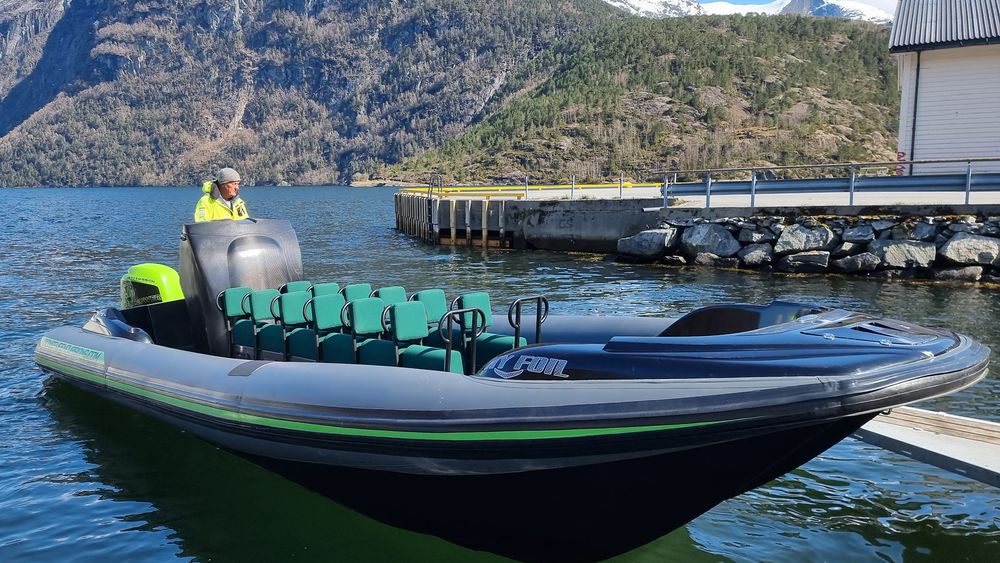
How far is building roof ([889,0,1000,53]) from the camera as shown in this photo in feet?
72.3

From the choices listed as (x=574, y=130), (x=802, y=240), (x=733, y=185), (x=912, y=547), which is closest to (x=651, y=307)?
(x=802, y=240)

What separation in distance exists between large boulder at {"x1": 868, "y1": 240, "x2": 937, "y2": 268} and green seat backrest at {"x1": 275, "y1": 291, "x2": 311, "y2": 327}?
14.7 meters

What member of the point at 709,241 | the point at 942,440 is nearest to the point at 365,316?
the point at 942,440

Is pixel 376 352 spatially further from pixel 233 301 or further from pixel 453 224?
pixel 453 224

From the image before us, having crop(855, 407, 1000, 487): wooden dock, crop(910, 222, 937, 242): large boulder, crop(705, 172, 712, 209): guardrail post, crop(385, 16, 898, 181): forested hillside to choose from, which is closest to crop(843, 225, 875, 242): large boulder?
crop(910, 222, 937, 242): large boulder

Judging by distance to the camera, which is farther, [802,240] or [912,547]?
[802,240]

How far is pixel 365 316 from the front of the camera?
6.86 m

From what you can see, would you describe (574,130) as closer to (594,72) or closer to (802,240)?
(594,72)

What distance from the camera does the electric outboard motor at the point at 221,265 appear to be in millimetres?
8070

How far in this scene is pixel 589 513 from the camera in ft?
16.3

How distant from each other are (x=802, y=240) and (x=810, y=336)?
15653 millimetres

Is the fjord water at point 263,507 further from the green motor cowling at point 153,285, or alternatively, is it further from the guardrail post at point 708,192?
the guardrail post at point 708,192

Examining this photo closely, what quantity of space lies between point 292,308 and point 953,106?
850 inches

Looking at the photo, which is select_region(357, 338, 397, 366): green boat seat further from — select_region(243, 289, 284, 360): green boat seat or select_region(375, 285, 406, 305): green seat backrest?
select_region(243, 289, 284, 360): green boat seat
